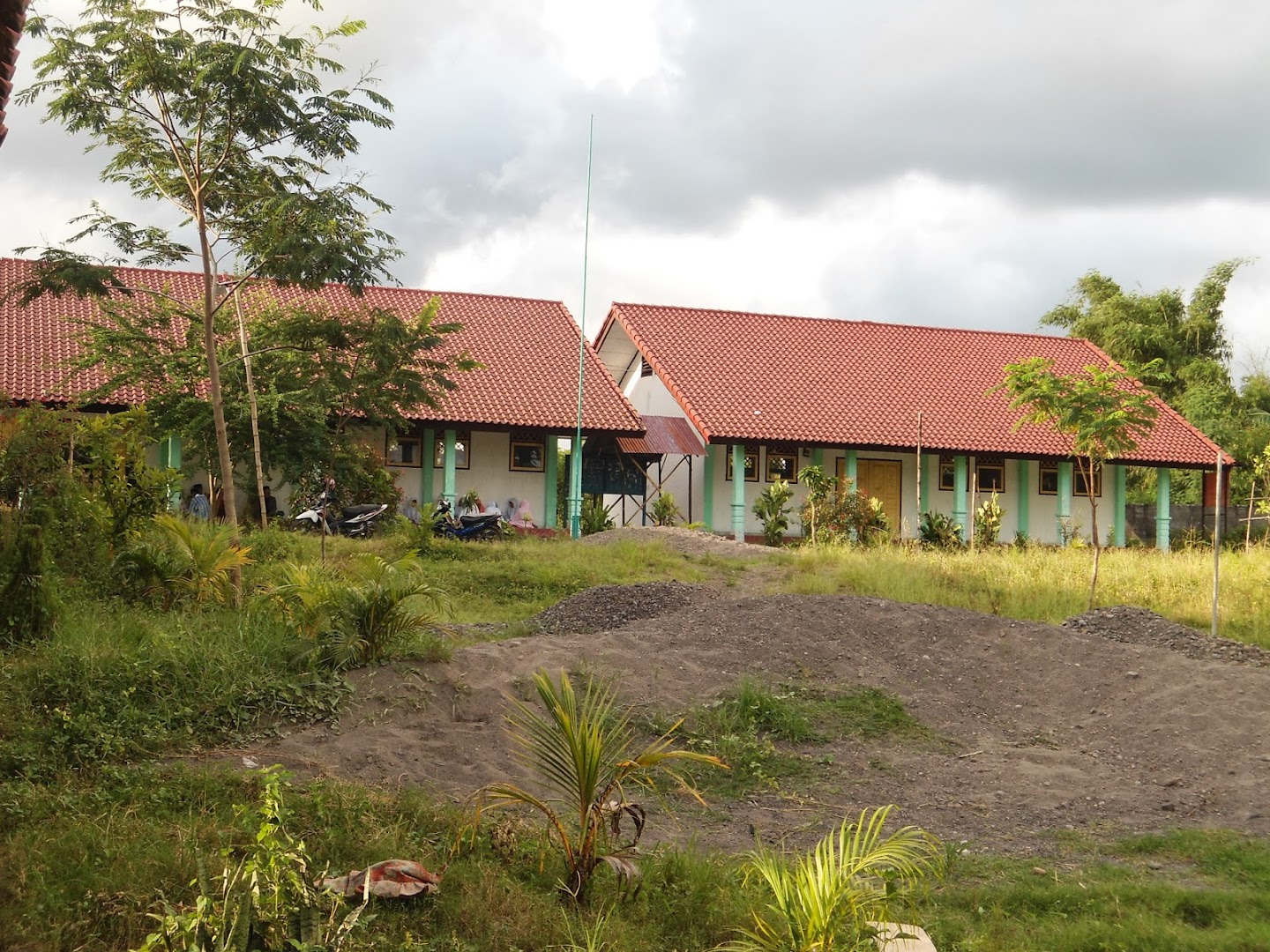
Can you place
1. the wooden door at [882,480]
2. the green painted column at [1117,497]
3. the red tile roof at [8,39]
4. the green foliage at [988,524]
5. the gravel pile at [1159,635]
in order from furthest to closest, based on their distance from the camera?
the green painted column at [1117,497]
the wooden door at [882,480]
the green foliage at [988,524]
the gravel pile at [1159,635]
the red tile roof at [8,39]

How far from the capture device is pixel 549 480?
98.8 ft

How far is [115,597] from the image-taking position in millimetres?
12523

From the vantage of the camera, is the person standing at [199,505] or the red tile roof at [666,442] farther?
the red tile roof at [666,442]

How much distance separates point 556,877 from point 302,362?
16728mm

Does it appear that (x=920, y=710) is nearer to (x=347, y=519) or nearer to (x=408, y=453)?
(x=347, y=519)

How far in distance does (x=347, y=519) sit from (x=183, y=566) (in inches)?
421

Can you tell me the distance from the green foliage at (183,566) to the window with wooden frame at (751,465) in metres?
19.2

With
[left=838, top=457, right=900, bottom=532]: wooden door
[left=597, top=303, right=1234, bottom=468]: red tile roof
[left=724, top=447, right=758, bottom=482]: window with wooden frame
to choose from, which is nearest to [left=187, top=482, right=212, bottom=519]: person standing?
[left=597, top=303, right=1234, bottom=468]: red tile roof

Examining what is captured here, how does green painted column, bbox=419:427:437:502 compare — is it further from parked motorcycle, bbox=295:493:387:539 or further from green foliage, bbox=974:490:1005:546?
green foliage, bbox=974:490:1005:546

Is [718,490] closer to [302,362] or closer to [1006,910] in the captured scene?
[302,362]

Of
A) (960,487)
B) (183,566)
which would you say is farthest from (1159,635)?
(960,487)

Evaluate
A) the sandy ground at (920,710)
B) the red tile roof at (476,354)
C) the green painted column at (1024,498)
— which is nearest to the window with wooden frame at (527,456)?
the red tile roof at (476,354)

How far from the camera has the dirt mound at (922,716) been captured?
8.87 m

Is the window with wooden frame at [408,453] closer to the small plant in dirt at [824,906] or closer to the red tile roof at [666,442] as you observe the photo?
the red tile roof at [666,442]
